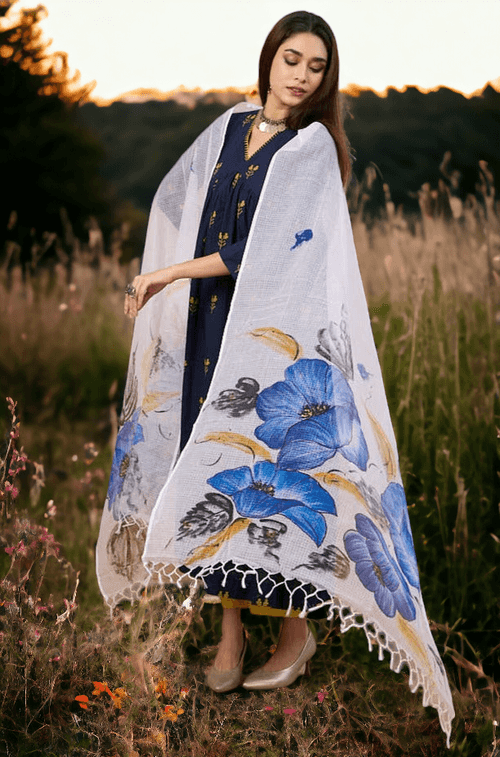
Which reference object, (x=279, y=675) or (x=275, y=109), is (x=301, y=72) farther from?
(x=279, y=675)

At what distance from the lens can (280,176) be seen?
7.08 feet

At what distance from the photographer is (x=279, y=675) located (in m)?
A: 2.36

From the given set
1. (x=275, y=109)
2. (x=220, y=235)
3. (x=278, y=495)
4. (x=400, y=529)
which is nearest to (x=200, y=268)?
(x=220, y=235)

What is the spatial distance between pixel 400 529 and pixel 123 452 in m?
0.89

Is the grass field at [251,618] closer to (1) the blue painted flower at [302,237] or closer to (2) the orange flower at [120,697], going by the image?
(2) the orange flower at [120,697]

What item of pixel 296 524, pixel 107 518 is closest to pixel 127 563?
pixel 107 518

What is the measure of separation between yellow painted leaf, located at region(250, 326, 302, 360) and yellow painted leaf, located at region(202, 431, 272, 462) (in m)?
0.25

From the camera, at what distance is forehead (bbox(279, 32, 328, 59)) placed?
2201 mm

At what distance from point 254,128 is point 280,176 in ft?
0.97

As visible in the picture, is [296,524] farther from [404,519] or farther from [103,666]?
[103,666]

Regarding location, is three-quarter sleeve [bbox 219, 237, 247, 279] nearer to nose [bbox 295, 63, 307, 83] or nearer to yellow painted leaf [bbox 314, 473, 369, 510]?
nose [bbox 295, 63, 307, 83]

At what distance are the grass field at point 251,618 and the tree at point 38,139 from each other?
0.87 meters

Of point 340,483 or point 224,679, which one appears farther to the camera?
point 224,679

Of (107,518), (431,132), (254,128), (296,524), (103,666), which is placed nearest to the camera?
(296,524)
